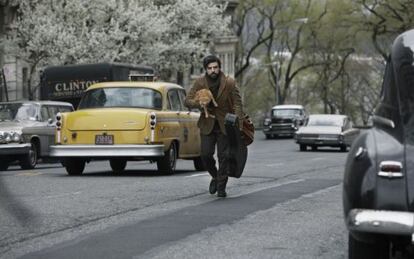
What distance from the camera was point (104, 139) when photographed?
1706 cm

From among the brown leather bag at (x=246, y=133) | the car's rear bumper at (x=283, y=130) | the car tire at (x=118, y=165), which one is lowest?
the car's rear bumper at (x=283, y=130)

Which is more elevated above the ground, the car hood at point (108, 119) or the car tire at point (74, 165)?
the car hood at point (108, 119)

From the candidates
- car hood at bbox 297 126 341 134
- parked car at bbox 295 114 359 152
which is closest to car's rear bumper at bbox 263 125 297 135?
parked car at bbox 295 114 359 152

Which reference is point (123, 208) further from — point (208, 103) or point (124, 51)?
point (124, 51)

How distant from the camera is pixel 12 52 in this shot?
1630 inches

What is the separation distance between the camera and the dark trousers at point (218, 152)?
41.4 feet

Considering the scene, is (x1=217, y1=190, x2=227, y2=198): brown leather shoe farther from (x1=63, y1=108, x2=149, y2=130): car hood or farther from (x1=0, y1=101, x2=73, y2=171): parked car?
(x1=0, y1=101, x2=73, y2=171): parked car

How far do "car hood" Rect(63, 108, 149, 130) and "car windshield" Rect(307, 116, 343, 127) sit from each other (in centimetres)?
2207

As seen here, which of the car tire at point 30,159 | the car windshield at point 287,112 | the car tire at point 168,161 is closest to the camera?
the car tire at point 168,161

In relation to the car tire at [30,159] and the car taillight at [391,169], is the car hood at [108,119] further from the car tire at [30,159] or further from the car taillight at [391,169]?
the car taillight at [391,169]

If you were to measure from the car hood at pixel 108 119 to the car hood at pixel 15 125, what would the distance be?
5337 mm

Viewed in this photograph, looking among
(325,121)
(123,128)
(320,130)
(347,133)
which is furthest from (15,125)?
(325,121)

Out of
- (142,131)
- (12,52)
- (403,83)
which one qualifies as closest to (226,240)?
(403,83)

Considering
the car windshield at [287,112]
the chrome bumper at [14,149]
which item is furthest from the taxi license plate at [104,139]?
the car windshield at [287,112]
